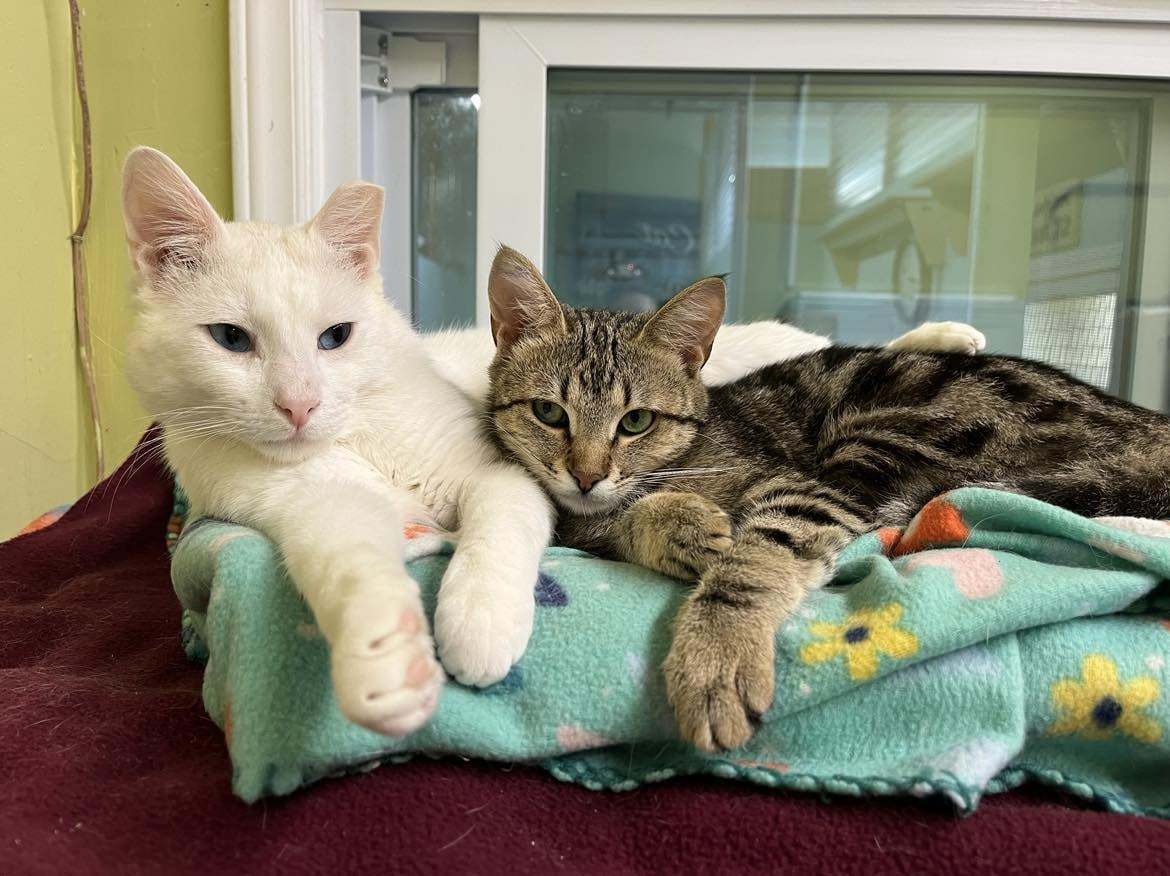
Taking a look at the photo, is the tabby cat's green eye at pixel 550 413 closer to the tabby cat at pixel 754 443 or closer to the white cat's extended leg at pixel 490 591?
the tabby cat at pixel 754 443

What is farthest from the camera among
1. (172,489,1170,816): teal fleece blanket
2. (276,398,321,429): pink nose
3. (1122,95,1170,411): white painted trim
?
(1122,95,1170,411): white painted trim

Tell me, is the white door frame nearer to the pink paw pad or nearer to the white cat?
the white cat

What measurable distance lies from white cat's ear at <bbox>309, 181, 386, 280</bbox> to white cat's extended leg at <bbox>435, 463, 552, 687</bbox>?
43 centimetres

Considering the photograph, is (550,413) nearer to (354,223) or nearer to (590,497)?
(590,497)

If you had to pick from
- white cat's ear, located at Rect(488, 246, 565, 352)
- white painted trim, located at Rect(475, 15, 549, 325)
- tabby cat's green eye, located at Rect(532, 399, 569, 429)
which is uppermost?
white painted trim, located at Rect(475, 15, 549, 325)

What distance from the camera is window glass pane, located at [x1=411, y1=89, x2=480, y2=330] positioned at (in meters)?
1.97

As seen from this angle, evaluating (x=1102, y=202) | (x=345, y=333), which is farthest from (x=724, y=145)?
(x=345, y=333)

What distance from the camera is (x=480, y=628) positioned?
2.24 ft

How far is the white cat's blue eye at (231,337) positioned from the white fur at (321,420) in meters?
0.01

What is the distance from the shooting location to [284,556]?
780 mm

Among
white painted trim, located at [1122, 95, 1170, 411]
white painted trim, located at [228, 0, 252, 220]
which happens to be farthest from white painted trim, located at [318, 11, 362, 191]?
white painted trim, located at [1122, 95, 1170, 411]

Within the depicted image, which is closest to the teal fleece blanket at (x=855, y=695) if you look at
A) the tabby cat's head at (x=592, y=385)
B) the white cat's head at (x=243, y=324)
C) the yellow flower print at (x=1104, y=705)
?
the yellow flower print at (x=1104, y=705)

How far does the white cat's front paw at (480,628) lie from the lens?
0.68 m

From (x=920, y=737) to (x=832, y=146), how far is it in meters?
1.66
